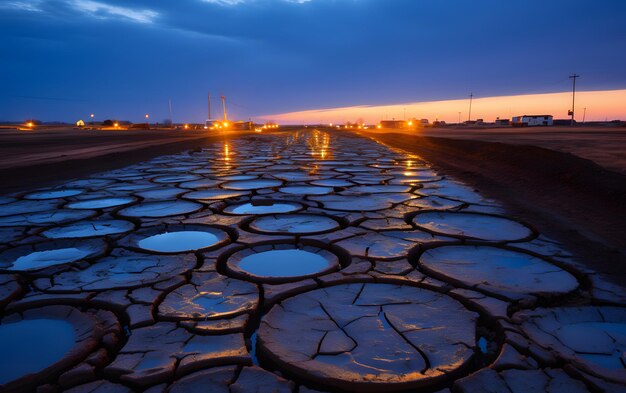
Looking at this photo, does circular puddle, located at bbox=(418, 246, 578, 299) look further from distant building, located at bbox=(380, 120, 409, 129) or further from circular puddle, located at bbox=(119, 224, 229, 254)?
distant building, located at bbox=(380, 120, 409, 129)

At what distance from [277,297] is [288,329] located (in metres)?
0.27

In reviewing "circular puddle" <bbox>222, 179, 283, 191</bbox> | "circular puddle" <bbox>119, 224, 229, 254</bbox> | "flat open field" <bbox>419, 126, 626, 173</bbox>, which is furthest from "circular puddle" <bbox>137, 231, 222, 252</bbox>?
"flat open field" <bbox>419, 126, 626, 173</bbox>

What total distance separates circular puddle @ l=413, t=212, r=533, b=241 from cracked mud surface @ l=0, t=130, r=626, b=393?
0.02 metres

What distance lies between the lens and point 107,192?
4.44 meters

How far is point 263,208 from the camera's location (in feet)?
11.9

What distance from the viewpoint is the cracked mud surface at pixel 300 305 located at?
1.22 m

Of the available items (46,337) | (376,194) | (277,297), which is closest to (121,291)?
(46,337)

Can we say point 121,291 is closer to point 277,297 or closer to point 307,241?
point 277,297

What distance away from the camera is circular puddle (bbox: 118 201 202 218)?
3.35 metres

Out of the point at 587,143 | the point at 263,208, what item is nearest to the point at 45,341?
the point at 263,208

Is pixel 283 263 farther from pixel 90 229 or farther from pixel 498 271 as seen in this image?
pixel 90 229

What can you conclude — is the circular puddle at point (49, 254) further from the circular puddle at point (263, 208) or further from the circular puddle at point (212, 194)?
the circular puddle at point (212, 194)

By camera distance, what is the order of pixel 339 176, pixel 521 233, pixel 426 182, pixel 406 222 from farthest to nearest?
pixel 339 176 < pixel 426 182 < pixel 406 222 < pixel 521 233

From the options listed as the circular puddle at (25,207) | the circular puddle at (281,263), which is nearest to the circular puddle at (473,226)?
the circular puddle at (281,263)
